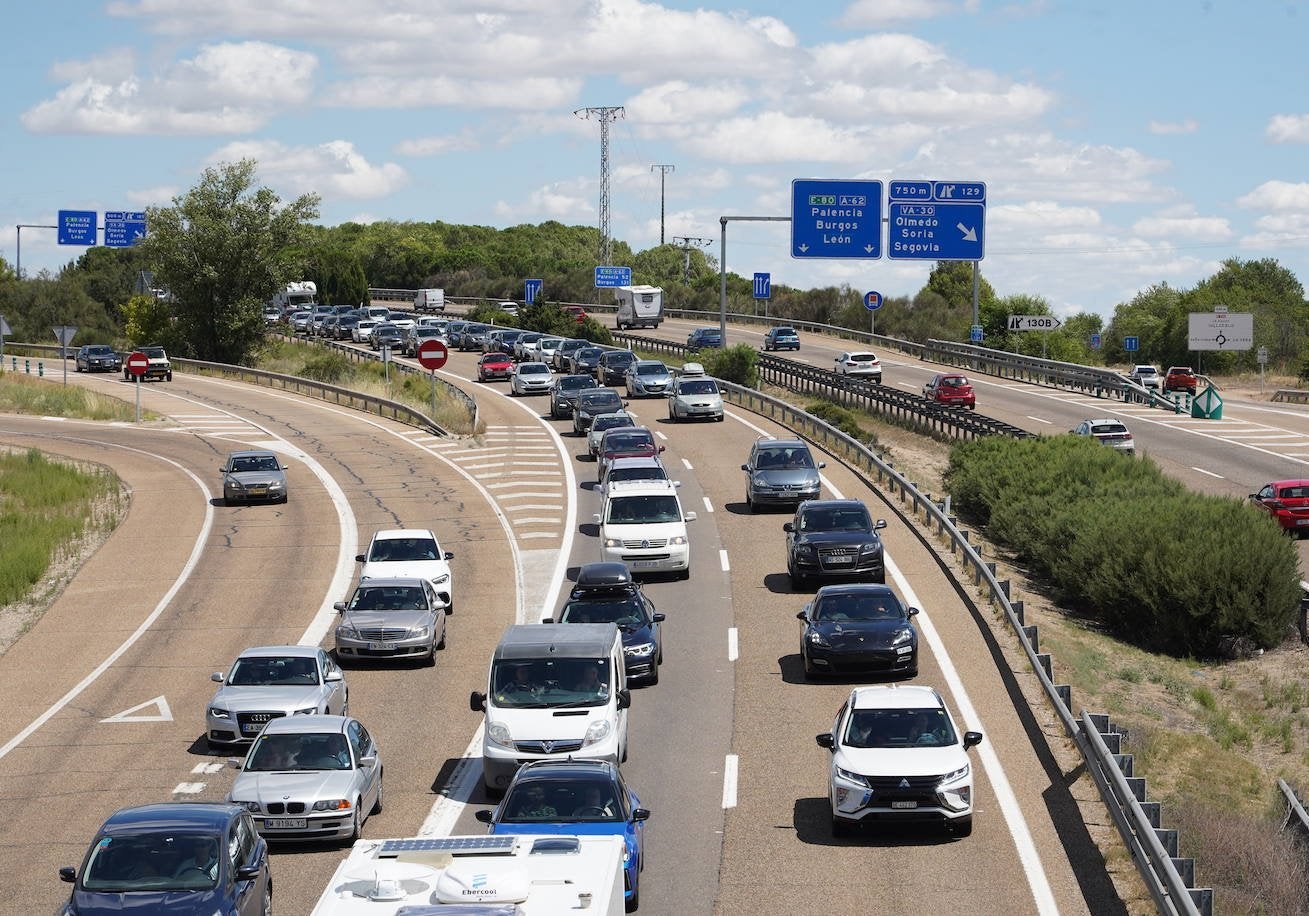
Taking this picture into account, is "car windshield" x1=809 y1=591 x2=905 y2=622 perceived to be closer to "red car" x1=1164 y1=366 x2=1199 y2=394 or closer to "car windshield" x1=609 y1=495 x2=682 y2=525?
"car windshield" x1=609 y1=495 x2=682 y2=525

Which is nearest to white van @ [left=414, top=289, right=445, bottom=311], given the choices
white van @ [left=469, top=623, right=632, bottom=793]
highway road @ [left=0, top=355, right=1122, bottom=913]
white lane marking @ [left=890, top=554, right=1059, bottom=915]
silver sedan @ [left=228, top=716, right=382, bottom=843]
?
highway road @ [left=0, top=355, right=1122, bottom=913]

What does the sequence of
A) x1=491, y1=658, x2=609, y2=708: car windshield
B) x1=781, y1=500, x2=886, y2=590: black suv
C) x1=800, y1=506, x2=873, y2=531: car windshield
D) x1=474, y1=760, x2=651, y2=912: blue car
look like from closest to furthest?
x1=474, y1=760, x2=651, y2=912: blue car, x1=491, y1=658, x2=609, y2=708: car windshield, x1=781, y1=500, x2=886, y2=590: black suv, x1=800, y1=506, x2=873, y2=531: car windshield

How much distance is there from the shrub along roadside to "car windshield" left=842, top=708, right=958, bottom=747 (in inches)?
654

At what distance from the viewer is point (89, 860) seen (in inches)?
544

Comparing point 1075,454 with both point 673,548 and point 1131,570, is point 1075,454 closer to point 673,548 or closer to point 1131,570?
point 1131,570

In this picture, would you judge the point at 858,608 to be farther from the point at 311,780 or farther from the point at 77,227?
the point at 77,227

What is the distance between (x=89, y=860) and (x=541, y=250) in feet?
613

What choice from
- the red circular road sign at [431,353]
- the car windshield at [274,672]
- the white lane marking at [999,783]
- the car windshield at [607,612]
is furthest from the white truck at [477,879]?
the red circular road sign at [431,353]

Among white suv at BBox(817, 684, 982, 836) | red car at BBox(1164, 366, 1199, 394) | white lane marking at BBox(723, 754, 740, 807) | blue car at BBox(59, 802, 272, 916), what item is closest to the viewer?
blue car at BBox(59, 802, 272, 916)

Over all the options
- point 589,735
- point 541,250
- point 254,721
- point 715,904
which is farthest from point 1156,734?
point 541,250

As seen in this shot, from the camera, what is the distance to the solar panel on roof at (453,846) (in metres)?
11.9

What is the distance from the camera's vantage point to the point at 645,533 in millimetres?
34062

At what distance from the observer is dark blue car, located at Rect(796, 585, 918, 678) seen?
81.6 ft

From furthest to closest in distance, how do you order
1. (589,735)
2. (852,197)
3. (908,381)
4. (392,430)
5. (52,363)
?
(52,363) < (908,381) < (852,197) < (392,430) < (589,735)
